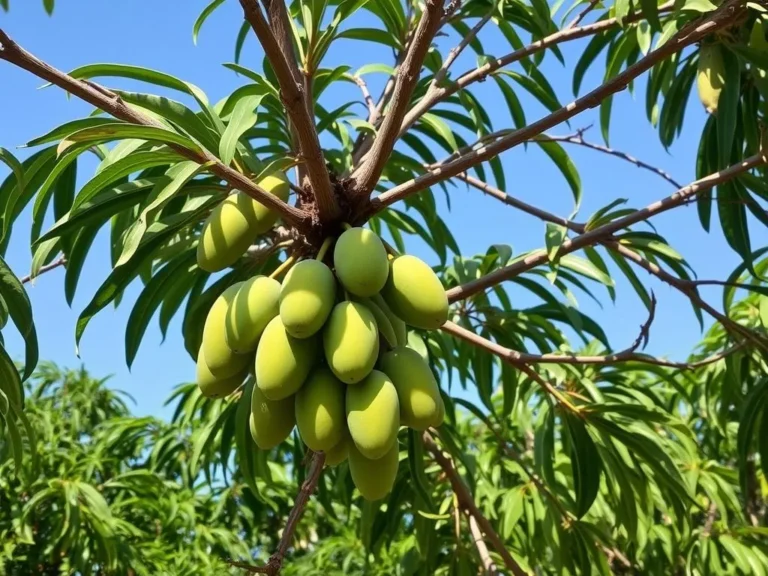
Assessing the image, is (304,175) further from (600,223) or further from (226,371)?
(600,223)

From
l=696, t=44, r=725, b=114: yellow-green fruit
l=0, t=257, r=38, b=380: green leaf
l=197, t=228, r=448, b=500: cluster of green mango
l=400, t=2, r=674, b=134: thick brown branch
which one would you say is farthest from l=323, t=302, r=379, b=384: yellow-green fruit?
l=696, t=44, r=725, b=114: yellow-green fruit

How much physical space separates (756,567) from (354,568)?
1.81m

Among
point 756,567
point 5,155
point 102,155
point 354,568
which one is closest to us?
point 5,155

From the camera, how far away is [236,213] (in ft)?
3.34

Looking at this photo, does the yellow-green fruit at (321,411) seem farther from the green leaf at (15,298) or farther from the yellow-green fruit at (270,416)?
the green leaf at (15,298)

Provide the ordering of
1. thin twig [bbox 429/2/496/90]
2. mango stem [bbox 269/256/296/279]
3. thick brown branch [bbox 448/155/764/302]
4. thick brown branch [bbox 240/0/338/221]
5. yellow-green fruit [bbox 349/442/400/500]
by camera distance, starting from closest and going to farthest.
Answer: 1. thick brown branch [bbox 240/0/338/221]
2. yellow-green fruit [bbox 349/442/400/500]
3. mango stem [bbox 269/256/296/279]
4. thick brown branch [bbox 448/155/764/302]
5. thin twig [bbox 429/2/496/90]

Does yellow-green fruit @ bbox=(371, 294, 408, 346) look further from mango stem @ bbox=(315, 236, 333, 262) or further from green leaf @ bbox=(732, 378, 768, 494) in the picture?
green leaf @ bbox=(732, 378, 768, 494)

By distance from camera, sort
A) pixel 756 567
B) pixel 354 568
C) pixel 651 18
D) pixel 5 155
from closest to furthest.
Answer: pixel 5 155
pixel 651 18
pixel 756 567
pixel 354 568

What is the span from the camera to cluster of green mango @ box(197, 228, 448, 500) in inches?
36.1

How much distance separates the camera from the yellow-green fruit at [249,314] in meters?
0.97

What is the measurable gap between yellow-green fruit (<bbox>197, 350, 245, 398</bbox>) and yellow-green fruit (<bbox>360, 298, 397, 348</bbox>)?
184mm

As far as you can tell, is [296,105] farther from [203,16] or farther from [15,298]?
[203,16]

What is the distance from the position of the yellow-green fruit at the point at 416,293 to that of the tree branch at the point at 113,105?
0.16 meters

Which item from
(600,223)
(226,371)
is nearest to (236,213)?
(226,371)
